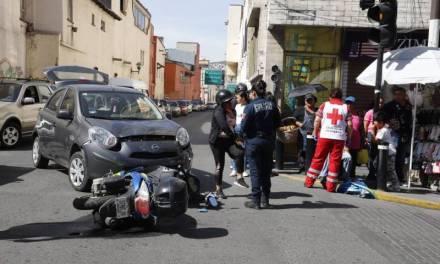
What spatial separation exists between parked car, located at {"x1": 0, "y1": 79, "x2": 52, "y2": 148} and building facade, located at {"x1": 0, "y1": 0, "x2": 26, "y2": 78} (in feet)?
21.3

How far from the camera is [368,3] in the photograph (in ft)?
29.9

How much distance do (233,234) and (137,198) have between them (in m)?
1.27

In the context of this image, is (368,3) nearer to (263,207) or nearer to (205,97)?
(263,207)

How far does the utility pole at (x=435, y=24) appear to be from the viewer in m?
9.79

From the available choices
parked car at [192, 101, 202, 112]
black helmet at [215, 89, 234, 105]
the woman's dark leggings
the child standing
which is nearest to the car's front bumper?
the woman's dark leggings

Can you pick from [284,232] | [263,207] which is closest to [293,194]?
[263,207]

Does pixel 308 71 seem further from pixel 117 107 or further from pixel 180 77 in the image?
pixel 180 77

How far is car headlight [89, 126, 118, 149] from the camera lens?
283 inches

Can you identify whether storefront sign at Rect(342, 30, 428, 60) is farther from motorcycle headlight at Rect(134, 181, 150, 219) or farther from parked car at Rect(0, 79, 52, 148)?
motorcycle headlight at Rect(134, 181, 150, 219)

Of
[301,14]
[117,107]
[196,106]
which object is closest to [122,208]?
[117,107]

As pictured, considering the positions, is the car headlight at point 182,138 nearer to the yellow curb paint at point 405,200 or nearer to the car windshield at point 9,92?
the yellow curb paint at point 405,200

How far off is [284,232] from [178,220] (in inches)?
54.3

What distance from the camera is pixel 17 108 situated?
13109 millimetres

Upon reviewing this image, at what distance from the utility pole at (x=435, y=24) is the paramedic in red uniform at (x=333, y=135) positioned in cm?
268
